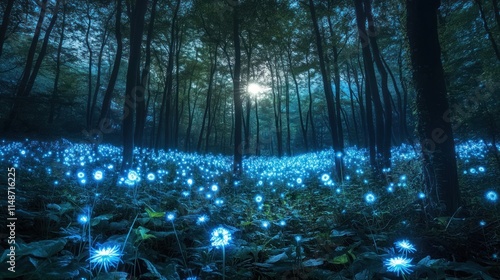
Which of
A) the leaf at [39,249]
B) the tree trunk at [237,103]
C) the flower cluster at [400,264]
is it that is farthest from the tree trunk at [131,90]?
the flower cluster at [400,264]

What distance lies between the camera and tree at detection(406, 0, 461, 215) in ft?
13.2

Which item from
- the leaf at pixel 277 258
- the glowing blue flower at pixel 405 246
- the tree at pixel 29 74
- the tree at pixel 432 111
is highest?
the tree at pixel 29 74

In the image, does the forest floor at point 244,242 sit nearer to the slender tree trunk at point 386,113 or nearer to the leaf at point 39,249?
the leaf at point 39,249

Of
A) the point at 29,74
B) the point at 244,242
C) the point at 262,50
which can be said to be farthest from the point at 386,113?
the point at 29,74

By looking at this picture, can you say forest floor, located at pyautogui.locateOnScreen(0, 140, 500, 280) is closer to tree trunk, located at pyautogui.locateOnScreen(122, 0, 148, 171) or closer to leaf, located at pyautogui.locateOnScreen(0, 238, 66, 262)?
leaf, located at pyautogui.locateOnScreen(0, 238, 66, 262)

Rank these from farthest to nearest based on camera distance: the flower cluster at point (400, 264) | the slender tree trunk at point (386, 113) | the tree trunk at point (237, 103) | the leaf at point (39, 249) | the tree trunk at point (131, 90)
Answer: the tree trunk at point (237, 103) < the slender tree trunk at point (386, 113) < the tree trunk at point (131, 90) < the leaf at point (39, 249) < the flower cluster at point (400, 264)

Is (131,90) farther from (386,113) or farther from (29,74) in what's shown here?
(29,74)

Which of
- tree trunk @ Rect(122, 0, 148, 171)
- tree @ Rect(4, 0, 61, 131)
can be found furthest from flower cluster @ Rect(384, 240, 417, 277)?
tree @ Rect(4, 0, 61, 131)

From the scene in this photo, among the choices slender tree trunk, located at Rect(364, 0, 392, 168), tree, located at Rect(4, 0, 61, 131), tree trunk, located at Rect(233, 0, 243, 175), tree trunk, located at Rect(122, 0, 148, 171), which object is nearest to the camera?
tree trunk, located at Rect(122, 0, 148, 171)

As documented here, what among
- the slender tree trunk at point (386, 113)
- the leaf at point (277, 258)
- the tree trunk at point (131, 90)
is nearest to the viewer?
the leaf at point (277, 258)

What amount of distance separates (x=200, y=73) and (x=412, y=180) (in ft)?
93.0

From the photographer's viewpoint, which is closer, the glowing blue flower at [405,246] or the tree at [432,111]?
the glowing blue flower at [405,246]

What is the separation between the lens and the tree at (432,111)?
4012mm

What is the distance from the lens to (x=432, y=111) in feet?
13.6
